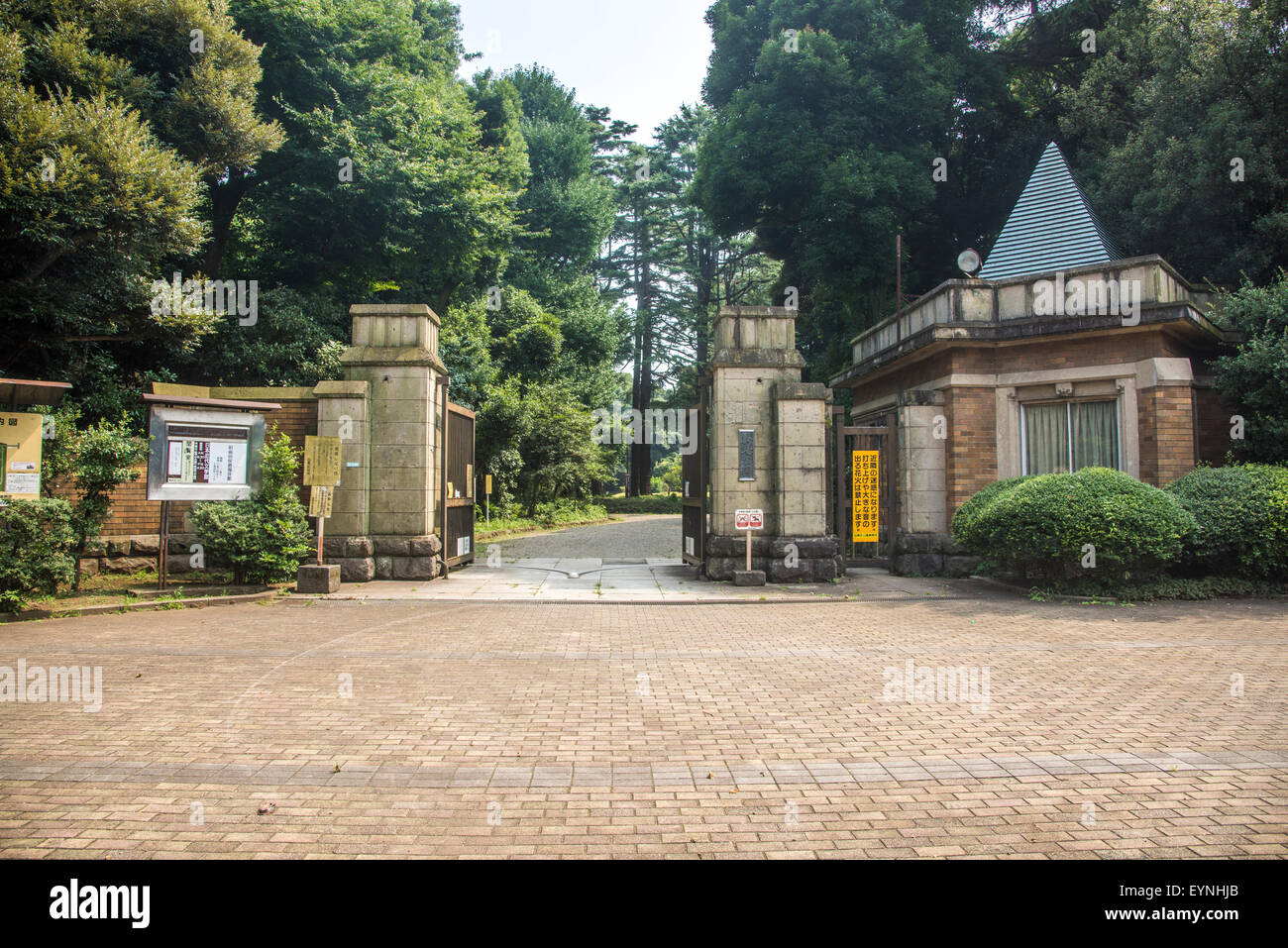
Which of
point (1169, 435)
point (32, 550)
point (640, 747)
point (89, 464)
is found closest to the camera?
point (640, 747)

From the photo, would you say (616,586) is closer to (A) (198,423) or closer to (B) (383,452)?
(B) (383,452)

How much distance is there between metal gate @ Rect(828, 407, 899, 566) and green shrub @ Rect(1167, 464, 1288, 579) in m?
4.73

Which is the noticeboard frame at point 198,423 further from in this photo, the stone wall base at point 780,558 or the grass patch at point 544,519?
the grass patch at point 544,519

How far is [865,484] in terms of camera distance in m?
14.4

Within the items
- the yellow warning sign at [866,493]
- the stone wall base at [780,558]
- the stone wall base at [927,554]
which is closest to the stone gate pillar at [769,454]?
the stone wall base at [780,558]

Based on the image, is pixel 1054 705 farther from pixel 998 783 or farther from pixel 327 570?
pixel 327 570

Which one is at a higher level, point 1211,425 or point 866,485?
point 1211,425

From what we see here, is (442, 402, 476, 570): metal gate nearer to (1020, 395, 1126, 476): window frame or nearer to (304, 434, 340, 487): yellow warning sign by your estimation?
(304, 434, 340, 487): yellow warning sign

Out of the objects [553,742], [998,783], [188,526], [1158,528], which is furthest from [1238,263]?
[188,526]

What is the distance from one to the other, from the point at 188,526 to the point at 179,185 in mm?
9250

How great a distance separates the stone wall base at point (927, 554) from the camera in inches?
558

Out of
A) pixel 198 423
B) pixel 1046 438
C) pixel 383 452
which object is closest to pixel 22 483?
pixel 198 423

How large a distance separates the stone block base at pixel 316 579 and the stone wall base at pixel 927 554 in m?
10.5

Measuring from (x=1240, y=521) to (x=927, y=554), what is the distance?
4.89 m
